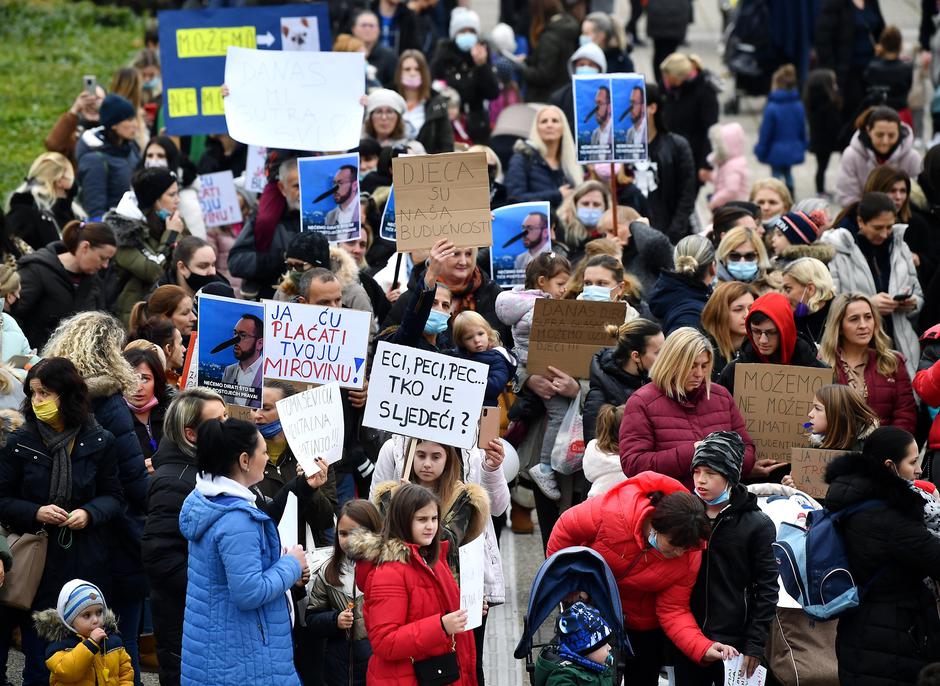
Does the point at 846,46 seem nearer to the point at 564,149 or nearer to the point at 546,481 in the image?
the point at 564,149

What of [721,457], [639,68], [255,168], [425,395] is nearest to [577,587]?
[721,457]

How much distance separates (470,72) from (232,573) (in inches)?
423

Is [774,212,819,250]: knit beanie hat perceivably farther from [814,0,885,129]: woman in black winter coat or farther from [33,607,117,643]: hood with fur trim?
[814,0,885,129]: woman in black winter coat

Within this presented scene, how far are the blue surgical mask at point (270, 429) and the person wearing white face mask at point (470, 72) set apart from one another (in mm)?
8573

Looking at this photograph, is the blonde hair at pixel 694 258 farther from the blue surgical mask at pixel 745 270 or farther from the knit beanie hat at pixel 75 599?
the knit beanie hat at pixel 75 599

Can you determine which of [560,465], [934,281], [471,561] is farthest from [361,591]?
[934,281]

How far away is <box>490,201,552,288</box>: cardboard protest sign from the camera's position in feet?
35.2

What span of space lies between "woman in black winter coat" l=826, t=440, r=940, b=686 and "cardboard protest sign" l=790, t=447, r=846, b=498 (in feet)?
2.75

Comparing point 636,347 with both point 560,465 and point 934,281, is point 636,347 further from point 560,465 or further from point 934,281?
point 934,281

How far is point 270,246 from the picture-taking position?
10617 millimetres

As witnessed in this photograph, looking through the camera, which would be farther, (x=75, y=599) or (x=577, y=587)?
(x=75, y=599)

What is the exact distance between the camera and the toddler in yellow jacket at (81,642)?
7.18 meters

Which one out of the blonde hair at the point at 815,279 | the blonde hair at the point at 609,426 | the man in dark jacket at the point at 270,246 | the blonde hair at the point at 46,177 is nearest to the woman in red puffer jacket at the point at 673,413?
the blonde hair at the point at 609,426

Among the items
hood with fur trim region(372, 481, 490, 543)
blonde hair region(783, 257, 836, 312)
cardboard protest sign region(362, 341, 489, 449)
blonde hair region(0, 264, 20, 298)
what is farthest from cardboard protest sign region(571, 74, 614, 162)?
hood with fur trim region(372, 481, 490, 543)
